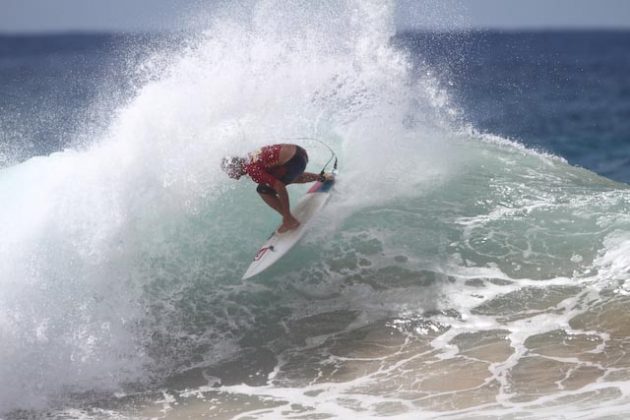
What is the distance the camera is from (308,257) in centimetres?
932

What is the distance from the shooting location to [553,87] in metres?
31.6

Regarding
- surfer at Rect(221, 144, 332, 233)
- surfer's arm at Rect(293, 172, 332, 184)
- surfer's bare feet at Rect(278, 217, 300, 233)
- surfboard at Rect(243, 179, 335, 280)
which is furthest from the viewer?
surfer's arm at Rect(293, 172, 332, 184)

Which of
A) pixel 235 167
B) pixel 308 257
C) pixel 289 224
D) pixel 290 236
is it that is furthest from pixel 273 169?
pixel 308 257

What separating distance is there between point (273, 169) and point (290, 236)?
84cm

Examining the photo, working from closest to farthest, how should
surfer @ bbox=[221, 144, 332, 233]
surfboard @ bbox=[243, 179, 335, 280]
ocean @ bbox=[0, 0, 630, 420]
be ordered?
ocean @ bbox=[0, 0, 630, 420], surfer @ bbox=[221, 144, 332, 233], surfboard @ bbox=[243, 179, 335, 280]

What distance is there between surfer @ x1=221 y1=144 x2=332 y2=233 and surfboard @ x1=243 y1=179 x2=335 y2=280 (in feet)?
0.94

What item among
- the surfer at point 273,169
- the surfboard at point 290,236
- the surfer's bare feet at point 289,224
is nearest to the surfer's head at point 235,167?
the surfer at point 273,169

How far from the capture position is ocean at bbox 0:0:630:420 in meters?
7.34

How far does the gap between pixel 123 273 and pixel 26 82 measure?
28.2 metres

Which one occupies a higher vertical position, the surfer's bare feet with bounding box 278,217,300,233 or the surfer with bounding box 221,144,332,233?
the surfer with bounding box 221,144,332,233

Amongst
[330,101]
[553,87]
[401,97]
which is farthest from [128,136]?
[553,87]

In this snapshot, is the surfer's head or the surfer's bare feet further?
the surfer's bare feet

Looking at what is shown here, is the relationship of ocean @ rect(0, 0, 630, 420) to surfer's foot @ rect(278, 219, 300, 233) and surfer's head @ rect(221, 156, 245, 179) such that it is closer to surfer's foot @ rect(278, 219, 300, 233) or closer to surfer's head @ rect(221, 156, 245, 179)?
surfer's foot @ rect(278, 219, 300, 233)

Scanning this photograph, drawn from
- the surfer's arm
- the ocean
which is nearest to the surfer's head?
the surfer's arm
